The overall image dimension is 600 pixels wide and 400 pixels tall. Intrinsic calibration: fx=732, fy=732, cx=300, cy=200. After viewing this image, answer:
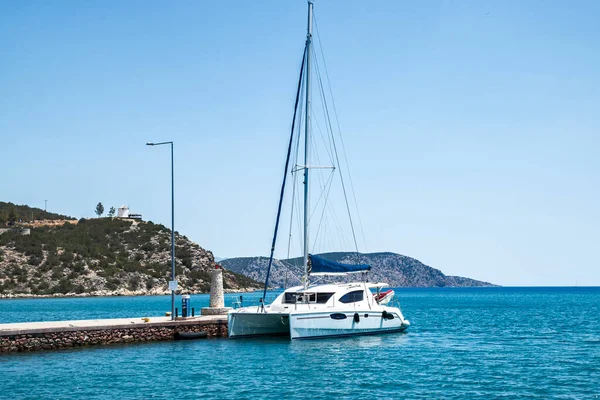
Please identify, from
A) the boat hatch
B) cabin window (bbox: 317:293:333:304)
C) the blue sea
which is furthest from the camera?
cabin window (bbox: 317:293:333:304)

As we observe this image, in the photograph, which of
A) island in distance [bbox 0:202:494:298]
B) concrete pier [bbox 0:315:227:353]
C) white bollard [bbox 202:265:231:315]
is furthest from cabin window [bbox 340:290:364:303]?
island in distance [bbox 0:202:494:298]

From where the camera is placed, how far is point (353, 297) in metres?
44.7

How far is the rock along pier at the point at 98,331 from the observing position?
120ft

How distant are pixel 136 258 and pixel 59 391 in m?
110

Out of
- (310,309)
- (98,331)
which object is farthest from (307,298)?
(98,331)

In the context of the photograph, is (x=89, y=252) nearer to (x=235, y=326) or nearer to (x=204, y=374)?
(x=235, y=326)

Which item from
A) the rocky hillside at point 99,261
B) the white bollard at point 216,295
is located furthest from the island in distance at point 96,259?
the white bollard at point 216,295

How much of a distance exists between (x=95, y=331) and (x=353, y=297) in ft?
50.1

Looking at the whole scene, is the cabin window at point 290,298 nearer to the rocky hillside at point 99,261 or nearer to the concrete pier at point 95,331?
the concrete pier at point 95,331

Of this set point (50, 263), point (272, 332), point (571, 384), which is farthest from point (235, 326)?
point (50, 263)

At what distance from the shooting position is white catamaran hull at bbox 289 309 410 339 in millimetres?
41594

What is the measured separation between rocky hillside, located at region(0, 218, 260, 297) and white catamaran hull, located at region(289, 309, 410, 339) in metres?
84.1

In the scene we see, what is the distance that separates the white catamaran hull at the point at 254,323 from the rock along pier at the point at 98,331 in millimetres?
1963

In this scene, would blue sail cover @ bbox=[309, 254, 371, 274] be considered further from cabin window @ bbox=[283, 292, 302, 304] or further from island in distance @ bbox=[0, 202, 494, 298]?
island in distance @ bbox=[0, 202, 494, 298]
